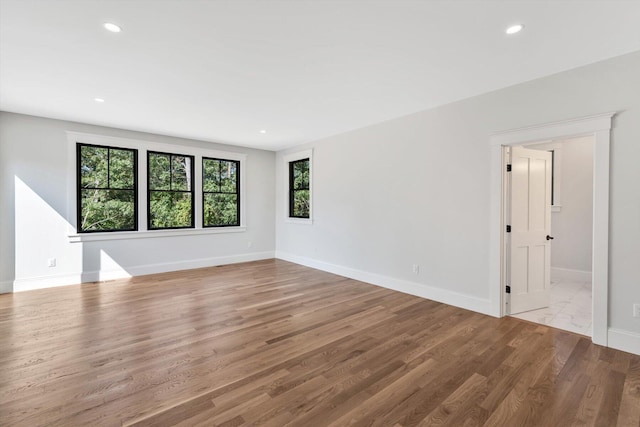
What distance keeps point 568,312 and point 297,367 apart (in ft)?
11.2

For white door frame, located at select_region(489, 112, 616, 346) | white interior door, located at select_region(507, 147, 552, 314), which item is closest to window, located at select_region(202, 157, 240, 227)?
white interior door, located at select_region(507, 147, 552, 314)

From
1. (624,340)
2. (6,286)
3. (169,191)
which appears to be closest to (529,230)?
(624,340)

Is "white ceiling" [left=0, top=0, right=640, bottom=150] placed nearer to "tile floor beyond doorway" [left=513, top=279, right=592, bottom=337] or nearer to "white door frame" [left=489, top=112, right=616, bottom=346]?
"white door frame" [left=489, top=112, right=616, bottom=346]

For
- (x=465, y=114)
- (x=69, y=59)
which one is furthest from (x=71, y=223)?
(x=465, y=114)

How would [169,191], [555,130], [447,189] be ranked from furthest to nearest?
1. [169,191]
2. [447,189]
3. [555,130]

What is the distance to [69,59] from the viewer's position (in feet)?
9.03

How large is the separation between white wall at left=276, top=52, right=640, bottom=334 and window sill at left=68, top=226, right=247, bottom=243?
194 cm

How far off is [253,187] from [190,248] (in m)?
1.94

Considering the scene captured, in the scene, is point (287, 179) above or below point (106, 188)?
above

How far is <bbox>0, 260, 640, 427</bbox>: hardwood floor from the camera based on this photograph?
1.83 m

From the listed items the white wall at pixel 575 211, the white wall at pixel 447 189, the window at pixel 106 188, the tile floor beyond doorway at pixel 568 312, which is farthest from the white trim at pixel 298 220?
the white wall at pixel 575 211

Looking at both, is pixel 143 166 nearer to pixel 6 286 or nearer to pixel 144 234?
pixel 144 234

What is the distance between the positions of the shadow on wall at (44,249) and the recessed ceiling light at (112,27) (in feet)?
12.1

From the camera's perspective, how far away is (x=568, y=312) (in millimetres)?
3531
